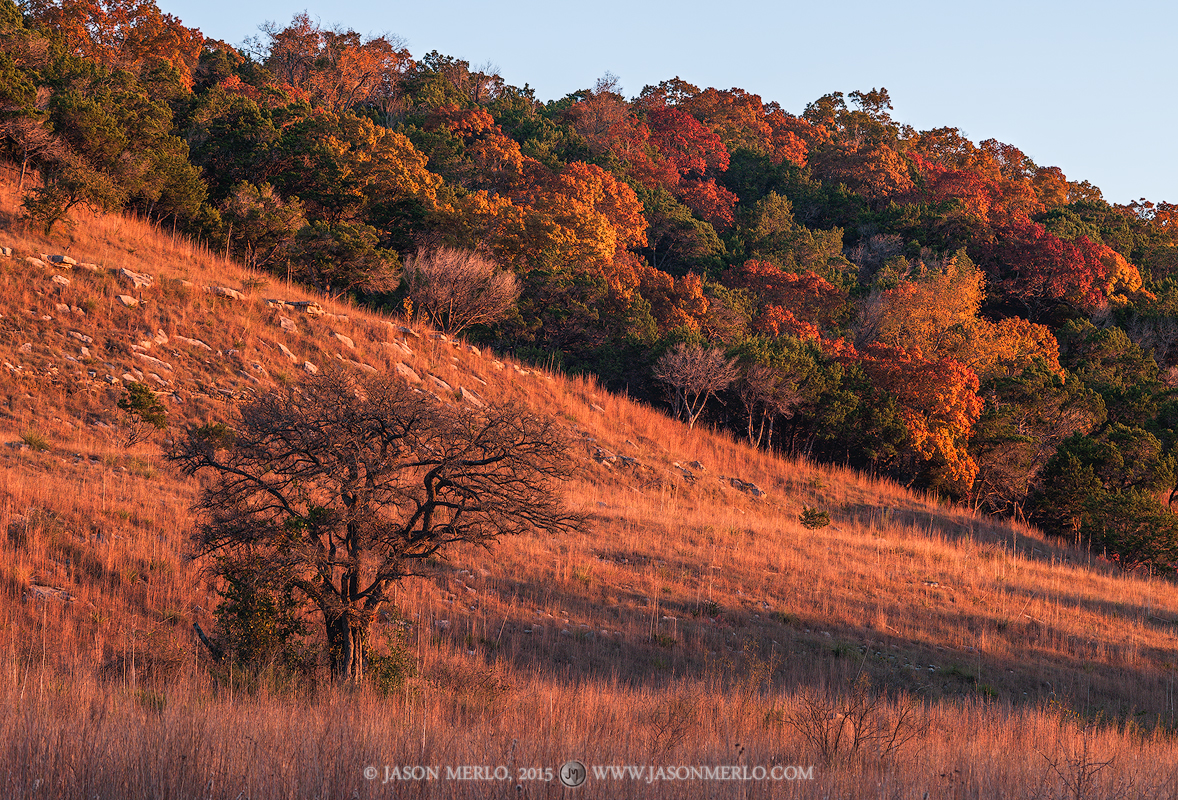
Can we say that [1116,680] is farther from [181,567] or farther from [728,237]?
[728,237]

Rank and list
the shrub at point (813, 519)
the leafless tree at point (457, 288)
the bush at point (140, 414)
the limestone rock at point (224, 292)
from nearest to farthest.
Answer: the bush at point (140, 414), the shrub at point (813, 519), the limestone rock at point (224, 292), the leafless tree at point (457, 288)

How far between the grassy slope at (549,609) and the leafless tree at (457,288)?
3468 mm

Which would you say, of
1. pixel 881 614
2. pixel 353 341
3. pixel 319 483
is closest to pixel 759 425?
pixel 353 341

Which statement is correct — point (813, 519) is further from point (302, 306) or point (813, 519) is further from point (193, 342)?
point (193, 342)

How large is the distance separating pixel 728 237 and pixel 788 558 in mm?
35868

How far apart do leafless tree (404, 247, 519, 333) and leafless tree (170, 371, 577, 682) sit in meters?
23.0

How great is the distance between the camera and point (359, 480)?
7.55 metres

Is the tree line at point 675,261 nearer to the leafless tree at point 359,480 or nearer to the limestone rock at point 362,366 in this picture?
the limestone rock at point 362,366

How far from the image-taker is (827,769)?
5105 millimetres

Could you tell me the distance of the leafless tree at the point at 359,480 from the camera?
7.27 meters

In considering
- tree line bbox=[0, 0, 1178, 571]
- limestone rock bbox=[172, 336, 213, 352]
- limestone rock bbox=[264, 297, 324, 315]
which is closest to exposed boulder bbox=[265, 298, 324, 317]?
limestone rock bbox=[264, 297, 324, 315]

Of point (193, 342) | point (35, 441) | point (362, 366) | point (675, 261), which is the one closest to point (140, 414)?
point (35, 441)

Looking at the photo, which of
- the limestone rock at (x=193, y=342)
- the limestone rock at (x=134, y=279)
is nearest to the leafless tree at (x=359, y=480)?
the limestone rock at (x=193, y=342)

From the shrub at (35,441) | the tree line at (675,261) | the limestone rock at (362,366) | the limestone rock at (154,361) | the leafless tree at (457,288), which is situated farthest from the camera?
the leafless tree at (457,288)
